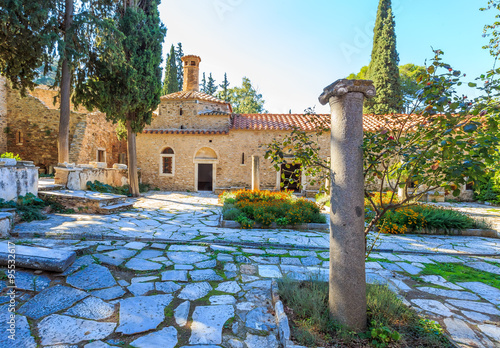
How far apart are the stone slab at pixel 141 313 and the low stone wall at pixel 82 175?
7617 mm

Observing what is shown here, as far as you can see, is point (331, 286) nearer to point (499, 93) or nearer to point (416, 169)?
point (416, 169)

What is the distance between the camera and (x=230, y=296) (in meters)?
2.88

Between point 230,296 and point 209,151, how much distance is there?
13.4 metres

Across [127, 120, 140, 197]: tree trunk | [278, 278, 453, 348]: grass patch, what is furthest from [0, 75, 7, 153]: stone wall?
[278, 278, 453, 348]: grass patch

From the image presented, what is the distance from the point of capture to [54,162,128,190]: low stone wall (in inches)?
333

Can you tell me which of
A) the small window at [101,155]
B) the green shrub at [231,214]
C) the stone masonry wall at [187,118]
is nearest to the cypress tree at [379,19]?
the stone masonry wall at [187,118]

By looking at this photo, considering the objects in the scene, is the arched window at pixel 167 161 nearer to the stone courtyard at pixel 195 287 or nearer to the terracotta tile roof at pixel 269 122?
the terracotta tile roof at pixel 269 122

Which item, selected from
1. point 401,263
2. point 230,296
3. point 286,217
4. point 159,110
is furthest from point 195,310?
point 159,110

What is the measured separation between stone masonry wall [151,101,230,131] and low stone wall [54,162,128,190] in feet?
17.8

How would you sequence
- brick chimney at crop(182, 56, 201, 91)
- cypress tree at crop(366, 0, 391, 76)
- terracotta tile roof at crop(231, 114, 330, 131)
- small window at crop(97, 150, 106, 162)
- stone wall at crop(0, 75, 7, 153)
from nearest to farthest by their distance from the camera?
stone wall at crop(0, 75, 7, 153), terracotta tile roof at crop(231, 114, 330, 131), small window at crop(97, 150, 106, 162), brick chimney at crop(182, 56, 201, 91), cypress tree at crop(366, 0, 391, 76)

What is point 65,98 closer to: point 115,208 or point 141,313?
point 115,208

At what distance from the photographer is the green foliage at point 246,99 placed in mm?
30859

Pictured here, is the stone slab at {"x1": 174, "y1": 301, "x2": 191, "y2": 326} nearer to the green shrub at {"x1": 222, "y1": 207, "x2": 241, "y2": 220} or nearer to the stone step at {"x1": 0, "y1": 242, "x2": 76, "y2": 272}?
the stone step at {"x1": 0, "y1": 242, "x2": 76, "y2": 272}

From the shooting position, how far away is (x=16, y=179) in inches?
243
